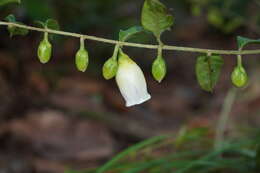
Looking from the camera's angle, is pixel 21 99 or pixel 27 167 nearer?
pixel 27 167

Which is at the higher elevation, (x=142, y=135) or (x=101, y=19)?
(x=101, y=19)

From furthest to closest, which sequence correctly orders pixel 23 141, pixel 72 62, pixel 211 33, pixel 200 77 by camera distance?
pixel 211 33, pixel 72 62, pixel 23 141, pixel 200 77

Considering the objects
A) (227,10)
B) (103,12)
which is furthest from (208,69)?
(103,12)

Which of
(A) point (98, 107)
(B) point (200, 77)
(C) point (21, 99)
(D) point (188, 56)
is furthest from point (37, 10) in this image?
(D) point (188, 56)

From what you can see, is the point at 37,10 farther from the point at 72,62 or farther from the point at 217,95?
the point at 217,95

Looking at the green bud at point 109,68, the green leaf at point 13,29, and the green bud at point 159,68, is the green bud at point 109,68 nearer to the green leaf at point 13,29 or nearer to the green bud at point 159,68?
the green bud at point 159,68

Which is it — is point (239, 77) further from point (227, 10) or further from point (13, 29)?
point (227, 10)

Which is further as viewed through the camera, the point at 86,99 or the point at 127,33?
the point at 86,99
